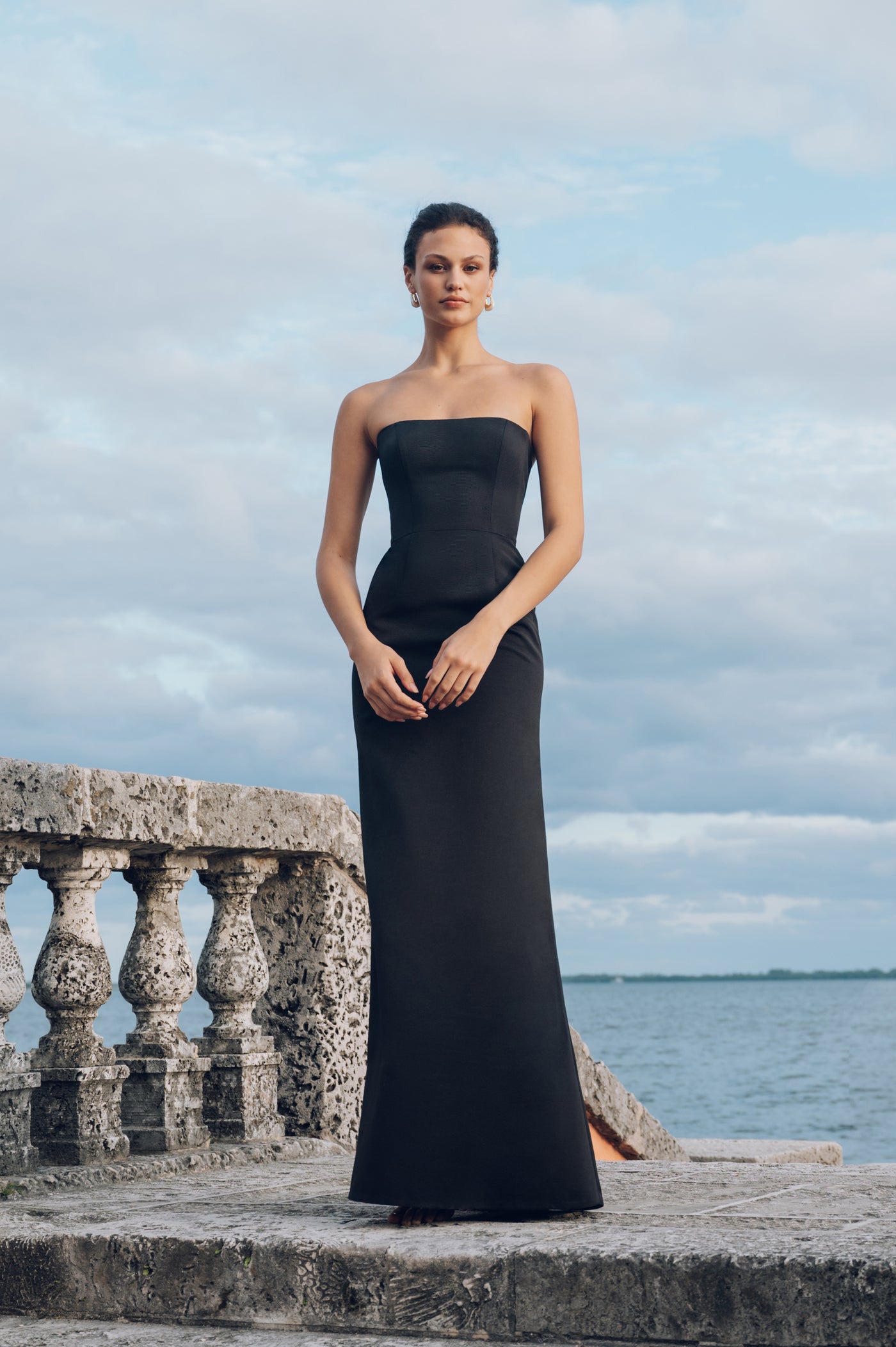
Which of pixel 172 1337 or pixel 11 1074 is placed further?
pixel 11 1074

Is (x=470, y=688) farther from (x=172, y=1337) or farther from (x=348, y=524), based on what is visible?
(x=172, y=1337)

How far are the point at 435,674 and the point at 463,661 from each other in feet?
0.22

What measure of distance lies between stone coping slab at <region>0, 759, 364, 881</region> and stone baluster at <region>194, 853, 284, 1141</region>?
11 cm

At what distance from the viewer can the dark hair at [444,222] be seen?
329 cm

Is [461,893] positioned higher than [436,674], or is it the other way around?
[436,674]

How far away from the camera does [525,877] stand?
3074mm

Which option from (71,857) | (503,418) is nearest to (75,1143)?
(71,857)

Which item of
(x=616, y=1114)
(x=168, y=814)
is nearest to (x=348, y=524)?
(x=168, y=814)

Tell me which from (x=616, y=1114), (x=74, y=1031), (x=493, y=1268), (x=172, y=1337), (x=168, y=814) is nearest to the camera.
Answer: (x=493, y=1268)

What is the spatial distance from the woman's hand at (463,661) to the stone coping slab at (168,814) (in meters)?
1.12

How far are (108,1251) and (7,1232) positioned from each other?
251 millimetres

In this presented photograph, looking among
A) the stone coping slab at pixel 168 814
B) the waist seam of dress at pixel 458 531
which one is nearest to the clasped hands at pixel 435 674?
the waist seam of dress at pixel 458 531

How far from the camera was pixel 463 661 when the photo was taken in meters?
3.01

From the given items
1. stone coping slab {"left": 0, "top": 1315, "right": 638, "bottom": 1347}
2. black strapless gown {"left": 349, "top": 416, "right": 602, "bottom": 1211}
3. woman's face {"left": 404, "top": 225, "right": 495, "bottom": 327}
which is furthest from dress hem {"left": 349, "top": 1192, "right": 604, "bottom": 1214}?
woman's face {"left": 404, "top": 225, "right": 495, "bottom": 327}
